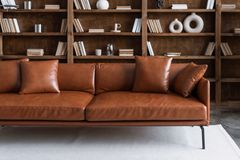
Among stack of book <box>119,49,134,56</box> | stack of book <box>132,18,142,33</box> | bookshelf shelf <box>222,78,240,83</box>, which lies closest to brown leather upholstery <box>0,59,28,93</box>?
stack of book <box>119,49,134,56</box>

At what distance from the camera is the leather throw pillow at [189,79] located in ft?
13.2

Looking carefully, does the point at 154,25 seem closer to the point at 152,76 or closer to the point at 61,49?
the point at 61,49

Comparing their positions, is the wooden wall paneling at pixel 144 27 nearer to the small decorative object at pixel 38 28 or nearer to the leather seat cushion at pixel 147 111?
the small decorative object at pixel 38 28

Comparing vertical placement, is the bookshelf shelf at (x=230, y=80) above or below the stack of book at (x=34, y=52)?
below

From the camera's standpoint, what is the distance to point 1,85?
437cm

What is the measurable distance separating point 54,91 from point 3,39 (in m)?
2.52

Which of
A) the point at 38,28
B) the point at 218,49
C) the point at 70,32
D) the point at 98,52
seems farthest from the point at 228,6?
the point at 38,28

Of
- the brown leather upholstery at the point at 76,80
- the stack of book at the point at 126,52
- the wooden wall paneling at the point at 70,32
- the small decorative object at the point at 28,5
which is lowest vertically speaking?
the brown leather upholstery at the point at 76,80

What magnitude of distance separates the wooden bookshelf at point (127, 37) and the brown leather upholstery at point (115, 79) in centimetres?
151

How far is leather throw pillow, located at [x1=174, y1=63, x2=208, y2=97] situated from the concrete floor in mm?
703

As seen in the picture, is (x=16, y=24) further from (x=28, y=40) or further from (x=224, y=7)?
(x=224, y=7)

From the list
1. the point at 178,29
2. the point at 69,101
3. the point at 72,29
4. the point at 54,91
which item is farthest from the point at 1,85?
the point at 178,29

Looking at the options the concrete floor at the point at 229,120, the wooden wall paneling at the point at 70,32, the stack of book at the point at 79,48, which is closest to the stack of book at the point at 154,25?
the stack of book at the point at 79,48

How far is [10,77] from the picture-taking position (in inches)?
173
